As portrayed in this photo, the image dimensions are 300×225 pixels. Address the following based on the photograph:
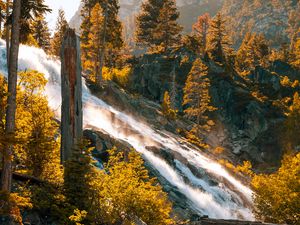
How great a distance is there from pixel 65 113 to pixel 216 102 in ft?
159

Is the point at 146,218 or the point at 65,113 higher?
the point at 65,113

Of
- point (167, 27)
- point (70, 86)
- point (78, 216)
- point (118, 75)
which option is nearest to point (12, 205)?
point (78, 216)

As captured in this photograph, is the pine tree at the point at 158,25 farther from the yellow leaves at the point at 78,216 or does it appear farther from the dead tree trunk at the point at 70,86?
the yellow leaves at the point at 78,216

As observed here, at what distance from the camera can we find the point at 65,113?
15055mm

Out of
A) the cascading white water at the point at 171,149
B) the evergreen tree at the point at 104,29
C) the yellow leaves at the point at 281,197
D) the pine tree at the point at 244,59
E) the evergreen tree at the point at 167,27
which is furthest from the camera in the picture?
the pine tree at the point at 244,59

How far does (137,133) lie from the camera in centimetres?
3077

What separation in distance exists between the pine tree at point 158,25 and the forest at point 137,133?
0.19m

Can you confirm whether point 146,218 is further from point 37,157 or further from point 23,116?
point 23,116

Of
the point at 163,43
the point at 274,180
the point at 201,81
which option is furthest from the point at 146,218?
the point at 163,43

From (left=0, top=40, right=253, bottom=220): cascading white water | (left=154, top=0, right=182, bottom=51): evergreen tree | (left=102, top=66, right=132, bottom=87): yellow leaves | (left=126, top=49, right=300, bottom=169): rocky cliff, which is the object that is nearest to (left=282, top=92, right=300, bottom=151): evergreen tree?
(left=126, top=49, right=300, bottom=169): rocky cliff

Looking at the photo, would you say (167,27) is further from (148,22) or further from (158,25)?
(148,22)

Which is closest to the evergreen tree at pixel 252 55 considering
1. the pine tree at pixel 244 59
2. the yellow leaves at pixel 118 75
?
the pine tree at pixel 244 59

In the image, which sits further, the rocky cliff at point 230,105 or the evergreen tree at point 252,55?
the evergreen tree at point 252,55

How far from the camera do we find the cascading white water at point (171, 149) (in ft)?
84.0
